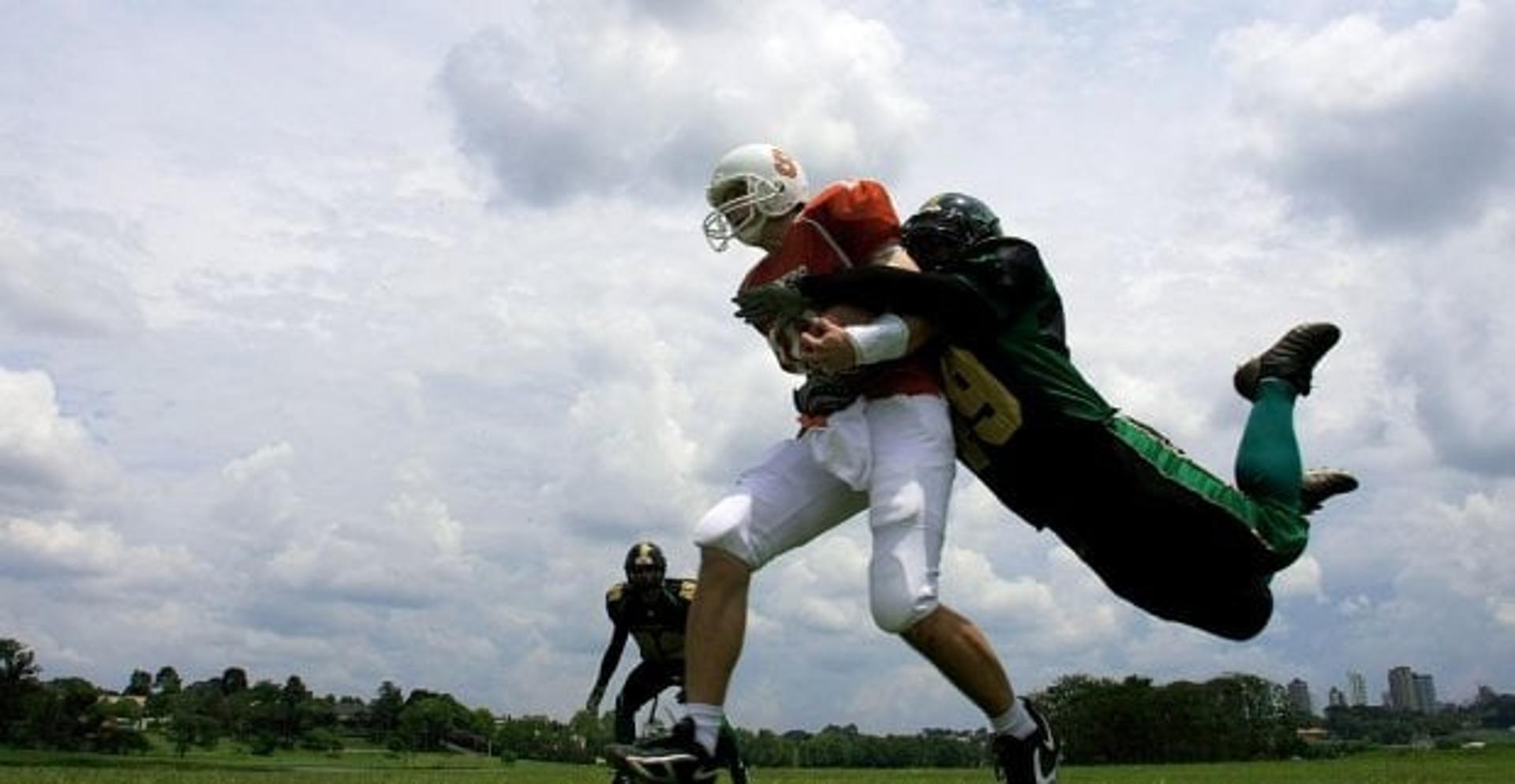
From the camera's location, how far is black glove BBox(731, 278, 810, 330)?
5223 mm

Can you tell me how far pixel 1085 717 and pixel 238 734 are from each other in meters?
66.0

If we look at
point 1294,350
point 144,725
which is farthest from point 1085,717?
point 1294,350

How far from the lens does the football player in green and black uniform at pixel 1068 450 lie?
5.25 meters

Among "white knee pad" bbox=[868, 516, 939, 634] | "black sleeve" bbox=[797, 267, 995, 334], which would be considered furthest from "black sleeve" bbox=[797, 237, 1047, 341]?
"white knee pad" bbox=[868, 516, 939, 634]

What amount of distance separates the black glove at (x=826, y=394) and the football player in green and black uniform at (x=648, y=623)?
5054 millimetres

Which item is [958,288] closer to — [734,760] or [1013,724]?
[1013,724]

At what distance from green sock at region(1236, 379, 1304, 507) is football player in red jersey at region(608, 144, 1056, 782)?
5.17 feet

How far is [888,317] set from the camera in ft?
16.6

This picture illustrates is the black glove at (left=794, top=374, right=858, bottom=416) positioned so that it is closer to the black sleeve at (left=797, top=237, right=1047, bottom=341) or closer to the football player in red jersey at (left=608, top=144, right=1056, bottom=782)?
the football player in red jersey at (left=608, top=144, right=1056, bottom=782)

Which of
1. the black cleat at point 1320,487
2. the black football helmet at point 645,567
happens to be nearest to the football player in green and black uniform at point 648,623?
the black football helmet at point 645,567

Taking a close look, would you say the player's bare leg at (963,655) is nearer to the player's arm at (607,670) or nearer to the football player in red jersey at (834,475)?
the football player in red jersey at (834,475)

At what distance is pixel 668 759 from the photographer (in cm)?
468

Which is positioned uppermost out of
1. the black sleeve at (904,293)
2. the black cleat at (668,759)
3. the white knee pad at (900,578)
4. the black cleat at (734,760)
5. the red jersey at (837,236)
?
the red jersey at (837,236)

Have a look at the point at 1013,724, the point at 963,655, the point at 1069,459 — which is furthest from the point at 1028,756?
the point at 1069,459
